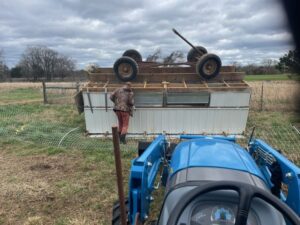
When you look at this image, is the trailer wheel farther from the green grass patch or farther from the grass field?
the green grass patch

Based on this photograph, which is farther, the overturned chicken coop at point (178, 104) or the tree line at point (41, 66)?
the tree line at point (41, 66)

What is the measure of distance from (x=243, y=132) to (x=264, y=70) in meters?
8.93

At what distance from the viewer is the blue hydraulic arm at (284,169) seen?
259cm

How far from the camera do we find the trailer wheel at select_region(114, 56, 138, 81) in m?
9.75

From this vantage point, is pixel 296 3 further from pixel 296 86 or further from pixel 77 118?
pixel 77 118

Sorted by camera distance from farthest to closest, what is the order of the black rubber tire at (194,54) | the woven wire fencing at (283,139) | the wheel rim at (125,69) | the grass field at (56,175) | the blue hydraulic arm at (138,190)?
the black rubber tire at (194,54) < the wheel rim at (125,69) < the woven wire fencing at (283,139) < the grass field at (56,175) < the blue hydraulic arm at (138,190)

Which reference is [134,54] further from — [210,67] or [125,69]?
[210,67]

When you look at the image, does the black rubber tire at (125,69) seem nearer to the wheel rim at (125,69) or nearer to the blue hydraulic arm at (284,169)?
the wheel rim at (125,69)

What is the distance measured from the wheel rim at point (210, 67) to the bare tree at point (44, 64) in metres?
60.5

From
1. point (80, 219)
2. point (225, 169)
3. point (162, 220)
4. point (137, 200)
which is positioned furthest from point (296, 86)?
point (80, 219)

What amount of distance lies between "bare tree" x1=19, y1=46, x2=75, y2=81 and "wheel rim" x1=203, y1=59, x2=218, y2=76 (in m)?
60.5

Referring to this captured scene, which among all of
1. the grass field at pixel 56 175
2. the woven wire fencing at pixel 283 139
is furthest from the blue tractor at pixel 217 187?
the woven wire fencing at pixel 283 139

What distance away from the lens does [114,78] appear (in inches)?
404

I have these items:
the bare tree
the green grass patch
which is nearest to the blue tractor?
the green grass patch
